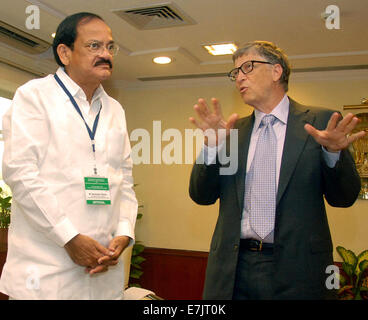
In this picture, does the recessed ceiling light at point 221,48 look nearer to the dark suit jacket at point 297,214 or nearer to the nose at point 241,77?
the nose at point 241,77

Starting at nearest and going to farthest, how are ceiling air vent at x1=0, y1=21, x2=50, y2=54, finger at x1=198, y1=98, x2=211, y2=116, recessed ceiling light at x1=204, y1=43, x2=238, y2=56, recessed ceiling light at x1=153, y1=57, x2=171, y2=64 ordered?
1. finger at x1=198, y1=98, x2=211, y2=116
2. ceiling air vent at x1=0, y1=21, x2=50, y2=54
3. recessed ceiling light at x1=204, y1=43, x2=238, y2=56
4. recessed ceiling light at x1=153, y1=57, x2=171, y2=64

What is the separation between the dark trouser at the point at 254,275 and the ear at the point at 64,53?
105 centimetres

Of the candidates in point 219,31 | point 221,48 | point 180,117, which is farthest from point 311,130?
point 180,117

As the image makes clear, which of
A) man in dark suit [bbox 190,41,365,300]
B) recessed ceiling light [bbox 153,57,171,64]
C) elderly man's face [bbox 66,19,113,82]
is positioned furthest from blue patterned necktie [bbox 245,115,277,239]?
recessed ceiling light [bbox 153,57,171,64]

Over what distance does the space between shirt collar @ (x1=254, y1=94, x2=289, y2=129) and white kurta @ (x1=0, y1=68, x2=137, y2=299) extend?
2.35ft

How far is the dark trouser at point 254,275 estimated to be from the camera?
1.71 meters

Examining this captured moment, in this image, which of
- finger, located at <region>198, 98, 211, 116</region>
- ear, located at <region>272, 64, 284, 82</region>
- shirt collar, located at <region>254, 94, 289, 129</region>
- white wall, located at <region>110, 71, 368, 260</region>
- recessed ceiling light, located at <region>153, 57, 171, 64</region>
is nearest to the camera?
finger, located at <region>198, 98, 211, 116</region>

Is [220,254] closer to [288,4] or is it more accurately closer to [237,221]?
[237,221]

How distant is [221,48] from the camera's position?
4262mm

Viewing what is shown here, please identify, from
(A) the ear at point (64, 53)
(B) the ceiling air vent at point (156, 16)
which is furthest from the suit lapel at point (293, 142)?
(B) the ceiling air vent at point (156, 16)

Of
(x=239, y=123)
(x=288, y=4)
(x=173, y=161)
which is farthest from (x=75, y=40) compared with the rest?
(x=173, y=161)

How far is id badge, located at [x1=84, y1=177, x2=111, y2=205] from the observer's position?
5.15 feet

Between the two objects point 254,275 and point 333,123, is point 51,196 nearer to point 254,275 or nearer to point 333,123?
point 254,275

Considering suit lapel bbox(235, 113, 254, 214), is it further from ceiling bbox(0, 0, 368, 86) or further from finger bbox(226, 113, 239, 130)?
ceiling bbox(0, 0, 368, 86)
